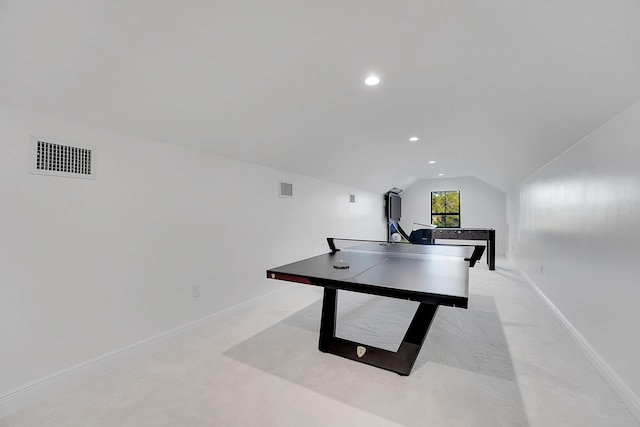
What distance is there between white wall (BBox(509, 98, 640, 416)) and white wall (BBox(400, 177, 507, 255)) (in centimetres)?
496

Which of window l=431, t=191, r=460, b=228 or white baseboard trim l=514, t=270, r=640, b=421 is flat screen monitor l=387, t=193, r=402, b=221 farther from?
white baseboard trim l=514, t=270, r=640, b=421

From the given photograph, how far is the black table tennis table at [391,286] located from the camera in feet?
5.21

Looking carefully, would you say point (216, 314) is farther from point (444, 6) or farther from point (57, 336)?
point (444, 6)

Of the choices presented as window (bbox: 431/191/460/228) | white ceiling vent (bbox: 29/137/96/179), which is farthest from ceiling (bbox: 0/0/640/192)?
window (bbox: 431/191/460/228)

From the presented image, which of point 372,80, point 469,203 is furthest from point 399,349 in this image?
point 469,203

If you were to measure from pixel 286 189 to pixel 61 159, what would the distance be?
2.51 metres

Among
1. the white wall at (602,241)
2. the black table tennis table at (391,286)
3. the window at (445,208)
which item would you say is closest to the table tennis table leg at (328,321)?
the black table tennis table at (391,286)

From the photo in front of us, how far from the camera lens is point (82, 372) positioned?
6.29 feet

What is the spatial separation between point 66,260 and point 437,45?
2.86 meters

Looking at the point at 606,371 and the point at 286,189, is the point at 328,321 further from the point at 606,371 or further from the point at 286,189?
the point at 286,189

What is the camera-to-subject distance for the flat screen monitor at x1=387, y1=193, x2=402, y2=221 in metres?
8.16

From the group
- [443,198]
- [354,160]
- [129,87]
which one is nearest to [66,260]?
[129,87]

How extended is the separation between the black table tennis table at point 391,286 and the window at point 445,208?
641 centimetres

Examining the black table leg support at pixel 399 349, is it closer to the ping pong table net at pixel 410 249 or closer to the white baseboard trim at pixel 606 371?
the ping pong table net at pixel 410 249
